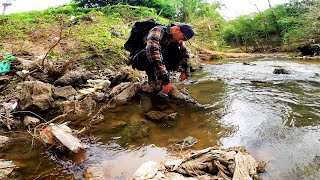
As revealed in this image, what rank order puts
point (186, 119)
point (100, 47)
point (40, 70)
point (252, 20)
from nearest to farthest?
point (186, 119), point (40, 70), point (100, 47), point (252, 20)

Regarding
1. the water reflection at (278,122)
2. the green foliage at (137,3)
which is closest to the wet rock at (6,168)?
the water reflection at (278,122)

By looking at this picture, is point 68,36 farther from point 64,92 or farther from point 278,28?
point 278,28

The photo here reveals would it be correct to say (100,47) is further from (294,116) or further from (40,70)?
(294,116)

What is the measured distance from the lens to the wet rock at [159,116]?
3947 mm

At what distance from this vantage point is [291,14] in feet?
68.9

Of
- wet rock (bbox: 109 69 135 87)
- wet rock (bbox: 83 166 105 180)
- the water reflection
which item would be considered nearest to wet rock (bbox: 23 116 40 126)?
wet rock (bbox: 83 166 105 180)

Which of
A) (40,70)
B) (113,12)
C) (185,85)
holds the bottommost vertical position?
(185,85)

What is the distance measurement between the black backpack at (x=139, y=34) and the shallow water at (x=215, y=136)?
1026 mm

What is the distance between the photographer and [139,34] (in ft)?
16.4

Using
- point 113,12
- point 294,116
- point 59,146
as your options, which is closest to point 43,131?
point 59,146

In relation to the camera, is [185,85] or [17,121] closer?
[17,121]

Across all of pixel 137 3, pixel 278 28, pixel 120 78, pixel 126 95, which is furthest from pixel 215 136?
pixel 278 28

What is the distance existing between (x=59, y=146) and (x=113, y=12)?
10.7 metres

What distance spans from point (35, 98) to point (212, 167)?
9.89 ft
